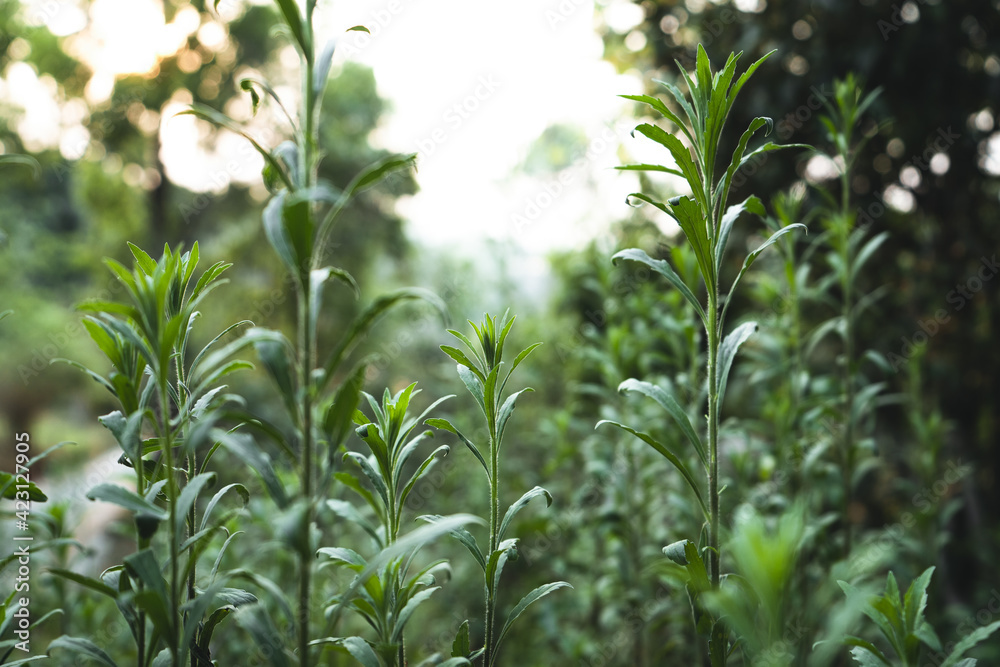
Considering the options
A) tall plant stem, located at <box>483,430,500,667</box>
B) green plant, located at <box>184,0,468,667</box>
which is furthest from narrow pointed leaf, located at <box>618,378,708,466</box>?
green plant, located at <box>184,0,468,667</box>

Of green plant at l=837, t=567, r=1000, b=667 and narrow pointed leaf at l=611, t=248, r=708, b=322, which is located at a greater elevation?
narrow pointed leaf at l=611, t=248, r=708, b=322

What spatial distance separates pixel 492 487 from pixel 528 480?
101 inches

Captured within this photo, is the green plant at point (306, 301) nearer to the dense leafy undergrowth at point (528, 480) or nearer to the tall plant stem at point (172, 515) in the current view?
the dense leafy undergrowth at point (528, 480)

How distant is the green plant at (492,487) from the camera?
123 cm

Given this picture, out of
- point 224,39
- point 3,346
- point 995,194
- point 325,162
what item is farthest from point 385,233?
point 995,194

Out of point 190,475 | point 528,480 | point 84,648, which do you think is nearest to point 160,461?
point 190,475

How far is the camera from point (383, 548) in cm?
125

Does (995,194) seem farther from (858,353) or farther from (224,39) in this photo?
(224,39)

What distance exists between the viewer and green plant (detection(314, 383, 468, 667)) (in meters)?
1.13

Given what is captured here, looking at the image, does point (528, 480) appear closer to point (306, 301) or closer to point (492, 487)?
point (492, 487)

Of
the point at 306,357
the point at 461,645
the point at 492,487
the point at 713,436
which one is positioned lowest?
the point at 461,645

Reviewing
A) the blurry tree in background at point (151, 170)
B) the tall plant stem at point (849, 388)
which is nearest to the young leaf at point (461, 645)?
the tall plant stem at point (849, 388)

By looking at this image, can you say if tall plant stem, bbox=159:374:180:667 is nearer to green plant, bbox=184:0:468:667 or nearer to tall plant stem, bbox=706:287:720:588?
green plant, bbox=184:0:468:667

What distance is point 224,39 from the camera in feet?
22.2
